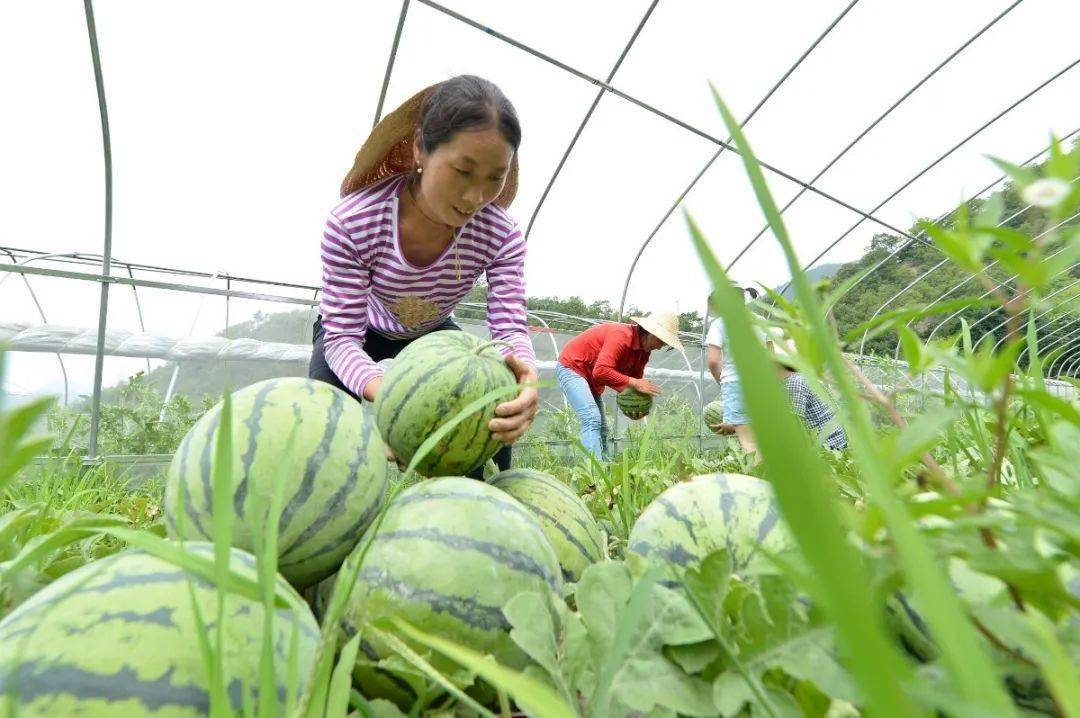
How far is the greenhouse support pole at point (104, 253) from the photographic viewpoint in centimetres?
438

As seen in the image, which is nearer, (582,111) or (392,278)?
(392,278)

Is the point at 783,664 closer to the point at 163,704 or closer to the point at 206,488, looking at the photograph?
the point at 163,704

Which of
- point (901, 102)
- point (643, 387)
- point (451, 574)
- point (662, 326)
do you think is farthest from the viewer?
point (901, 102)

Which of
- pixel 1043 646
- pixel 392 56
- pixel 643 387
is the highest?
pixel 392 56

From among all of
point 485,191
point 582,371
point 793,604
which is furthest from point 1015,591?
point 582,371

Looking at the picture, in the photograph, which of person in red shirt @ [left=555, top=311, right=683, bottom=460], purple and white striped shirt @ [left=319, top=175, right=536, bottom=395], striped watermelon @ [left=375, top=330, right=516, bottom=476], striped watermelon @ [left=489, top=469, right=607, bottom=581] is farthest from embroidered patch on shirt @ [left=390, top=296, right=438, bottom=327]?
person in red shirt @ [left=555, top=311, right=683, bottom=460]

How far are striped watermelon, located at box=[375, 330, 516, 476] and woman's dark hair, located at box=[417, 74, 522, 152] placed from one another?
1.04 m

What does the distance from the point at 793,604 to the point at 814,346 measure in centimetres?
17

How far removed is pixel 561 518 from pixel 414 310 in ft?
5.04

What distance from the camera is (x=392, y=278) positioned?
231 centimetres

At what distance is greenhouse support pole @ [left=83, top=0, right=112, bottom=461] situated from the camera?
14.4ft

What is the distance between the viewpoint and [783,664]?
1.28 ft

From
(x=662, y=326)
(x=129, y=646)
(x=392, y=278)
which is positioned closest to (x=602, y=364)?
(x=662, y=326)

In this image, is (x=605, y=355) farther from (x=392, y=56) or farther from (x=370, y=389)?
(x=370, y=389)
